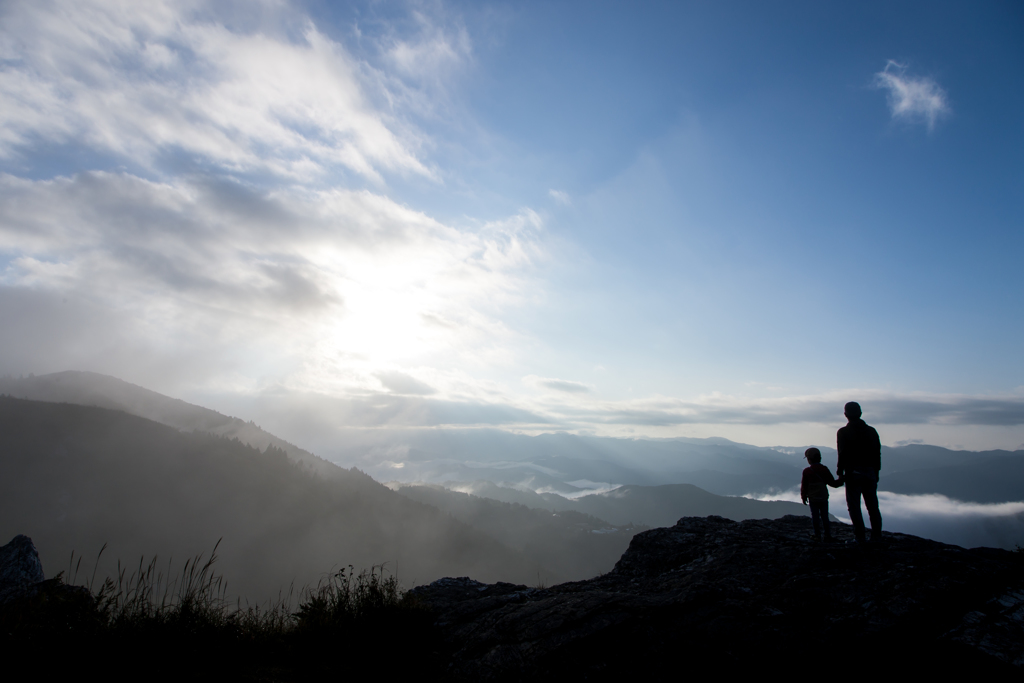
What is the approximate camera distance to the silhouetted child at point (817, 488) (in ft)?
33.7

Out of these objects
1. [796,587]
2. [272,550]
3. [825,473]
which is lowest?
[272,550]

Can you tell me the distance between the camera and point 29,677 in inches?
158

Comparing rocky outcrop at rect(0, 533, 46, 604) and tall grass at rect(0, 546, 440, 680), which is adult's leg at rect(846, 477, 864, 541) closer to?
tall grass at rect(0, 546, 440, 680)

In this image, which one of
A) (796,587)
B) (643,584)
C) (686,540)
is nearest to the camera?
(796,587)

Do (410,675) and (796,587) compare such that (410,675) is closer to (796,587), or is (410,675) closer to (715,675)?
(715,675)

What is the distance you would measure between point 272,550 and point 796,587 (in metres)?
235

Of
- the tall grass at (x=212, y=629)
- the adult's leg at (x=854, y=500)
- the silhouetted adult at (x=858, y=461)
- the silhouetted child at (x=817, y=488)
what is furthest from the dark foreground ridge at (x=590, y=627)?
the silhouetted child at (x=817, y=488)

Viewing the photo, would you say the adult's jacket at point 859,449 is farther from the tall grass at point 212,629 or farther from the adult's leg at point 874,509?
the tall grass at point 212,629

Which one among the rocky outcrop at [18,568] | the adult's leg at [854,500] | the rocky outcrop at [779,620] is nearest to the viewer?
the rocky outcrop at [779,620]

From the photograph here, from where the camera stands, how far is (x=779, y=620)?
6.05 meters

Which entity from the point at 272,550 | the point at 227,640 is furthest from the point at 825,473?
the point at 272,550

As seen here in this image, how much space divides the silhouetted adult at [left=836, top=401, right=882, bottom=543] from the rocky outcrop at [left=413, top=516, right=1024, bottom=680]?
3.31 ft

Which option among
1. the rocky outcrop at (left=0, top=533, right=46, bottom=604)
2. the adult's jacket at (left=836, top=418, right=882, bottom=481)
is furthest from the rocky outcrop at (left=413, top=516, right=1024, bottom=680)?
the rocky outcrop at (left=0, top=533, right=46, bottom=604)

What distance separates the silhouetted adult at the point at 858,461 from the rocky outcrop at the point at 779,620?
1.01m
